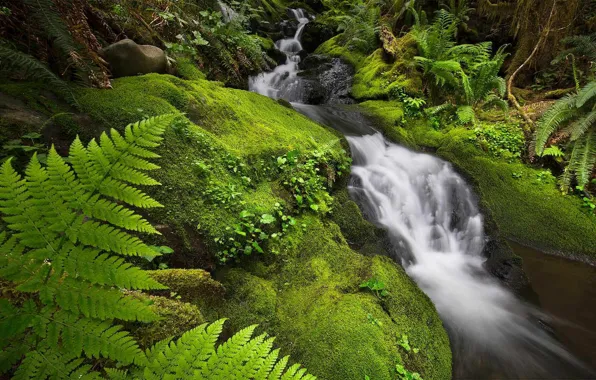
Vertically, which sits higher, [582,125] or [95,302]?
[582,125]

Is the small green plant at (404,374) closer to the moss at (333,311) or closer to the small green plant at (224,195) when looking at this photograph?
the moss at (333,311)

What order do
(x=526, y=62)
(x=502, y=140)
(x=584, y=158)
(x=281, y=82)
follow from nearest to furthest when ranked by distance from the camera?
(x=584, y=158), (x=502, y=140), (x=526, y=62), (x=281, y=82)

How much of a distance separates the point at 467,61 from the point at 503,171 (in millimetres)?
3268

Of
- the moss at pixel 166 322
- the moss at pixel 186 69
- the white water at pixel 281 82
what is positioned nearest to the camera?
the moss at pixel 166 322

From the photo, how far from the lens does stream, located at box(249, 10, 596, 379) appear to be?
3.42 m

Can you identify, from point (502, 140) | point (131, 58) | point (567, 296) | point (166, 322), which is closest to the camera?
point (166, 322)

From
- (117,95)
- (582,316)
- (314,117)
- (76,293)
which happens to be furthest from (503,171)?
(76,293)

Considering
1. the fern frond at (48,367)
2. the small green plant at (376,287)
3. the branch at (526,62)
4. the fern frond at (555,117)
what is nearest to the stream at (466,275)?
the small green plant at (376,287)

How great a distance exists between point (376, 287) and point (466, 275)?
2778 millimetres

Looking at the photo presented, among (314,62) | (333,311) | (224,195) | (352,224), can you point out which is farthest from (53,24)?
(314,62)

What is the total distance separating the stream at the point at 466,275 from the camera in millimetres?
3418

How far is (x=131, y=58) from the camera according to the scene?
368cm

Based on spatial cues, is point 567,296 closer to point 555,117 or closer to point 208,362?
point 555,117

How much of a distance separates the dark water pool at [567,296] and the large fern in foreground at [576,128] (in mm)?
1655
